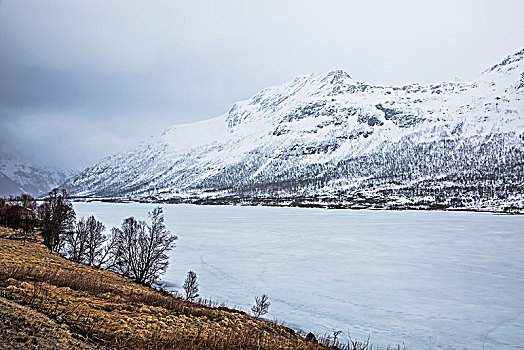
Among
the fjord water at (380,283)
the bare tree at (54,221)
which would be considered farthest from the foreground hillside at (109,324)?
the bare tree at (54,221)

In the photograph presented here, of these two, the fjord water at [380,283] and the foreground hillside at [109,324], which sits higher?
the foreground hillside at [109,324]

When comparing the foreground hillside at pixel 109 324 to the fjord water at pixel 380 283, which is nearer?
the foreground hillside at pixel 109 324

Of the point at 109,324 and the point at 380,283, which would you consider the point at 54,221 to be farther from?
the point at 380,283

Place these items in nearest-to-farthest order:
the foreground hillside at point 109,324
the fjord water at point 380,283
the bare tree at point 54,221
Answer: the foreground hillside at point 109,324
the fjord water at point 380,283
the bare tree at point 54,221

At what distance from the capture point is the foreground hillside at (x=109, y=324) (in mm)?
6438

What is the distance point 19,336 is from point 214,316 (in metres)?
9.10

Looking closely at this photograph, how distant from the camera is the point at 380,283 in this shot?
26469mm

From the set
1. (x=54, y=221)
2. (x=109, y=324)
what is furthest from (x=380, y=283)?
(x=54, y=221)

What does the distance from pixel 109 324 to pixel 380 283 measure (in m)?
Answer: 22.3

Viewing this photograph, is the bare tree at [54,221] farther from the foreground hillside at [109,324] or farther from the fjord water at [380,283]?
the foreground hillside at [109,324]

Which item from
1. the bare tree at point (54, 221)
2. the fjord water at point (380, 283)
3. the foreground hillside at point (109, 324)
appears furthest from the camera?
the bare tree at point (54, 221)

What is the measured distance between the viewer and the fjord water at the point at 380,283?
17.7 m

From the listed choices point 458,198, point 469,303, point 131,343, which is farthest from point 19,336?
point 458,198

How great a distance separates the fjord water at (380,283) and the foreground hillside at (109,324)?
6286mm
